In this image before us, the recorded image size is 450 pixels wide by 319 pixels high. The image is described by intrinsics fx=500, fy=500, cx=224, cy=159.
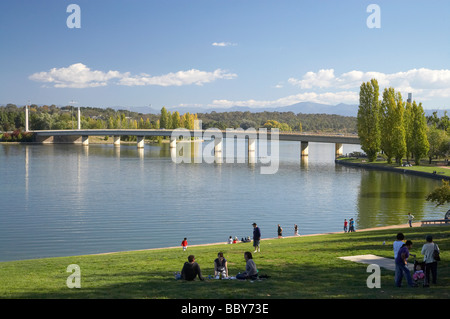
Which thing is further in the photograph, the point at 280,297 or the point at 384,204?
the point at 384,204

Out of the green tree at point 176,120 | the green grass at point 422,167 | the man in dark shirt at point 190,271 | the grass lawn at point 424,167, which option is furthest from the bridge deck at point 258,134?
the man in dark shirt at point 190,271

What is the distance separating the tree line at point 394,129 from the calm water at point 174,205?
28.7 feet

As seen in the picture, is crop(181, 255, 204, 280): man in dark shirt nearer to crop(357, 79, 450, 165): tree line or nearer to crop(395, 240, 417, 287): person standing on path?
crop(395, 240, 417, 287): person standing on path

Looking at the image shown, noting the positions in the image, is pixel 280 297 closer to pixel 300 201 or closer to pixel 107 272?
pixel 107 272

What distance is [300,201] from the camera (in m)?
50.6

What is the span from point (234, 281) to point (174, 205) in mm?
32551

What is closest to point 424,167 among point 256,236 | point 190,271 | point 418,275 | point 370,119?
point 370,119

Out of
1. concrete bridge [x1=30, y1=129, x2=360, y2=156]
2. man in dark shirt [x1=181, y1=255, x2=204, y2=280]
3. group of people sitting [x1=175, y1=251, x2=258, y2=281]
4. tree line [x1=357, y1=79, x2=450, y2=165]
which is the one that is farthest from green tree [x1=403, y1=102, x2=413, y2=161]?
man in dark shirt [x1=181, y1=255, x2=204, y2=280]

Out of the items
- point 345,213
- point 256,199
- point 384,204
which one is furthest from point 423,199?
point 256,199

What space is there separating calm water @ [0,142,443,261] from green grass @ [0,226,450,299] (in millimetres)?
10588

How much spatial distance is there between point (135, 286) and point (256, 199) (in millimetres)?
37983

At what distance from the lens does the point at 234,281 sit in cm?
1453

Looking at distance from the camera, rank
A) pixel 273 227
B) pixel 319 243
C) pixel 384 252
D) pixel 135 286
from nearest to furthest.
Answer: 1. pixel 135 286
2. pixel 384 252
3. pixel 319 243
4. pixel 273 227

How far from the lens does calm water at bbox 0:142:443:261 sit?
3259cm
